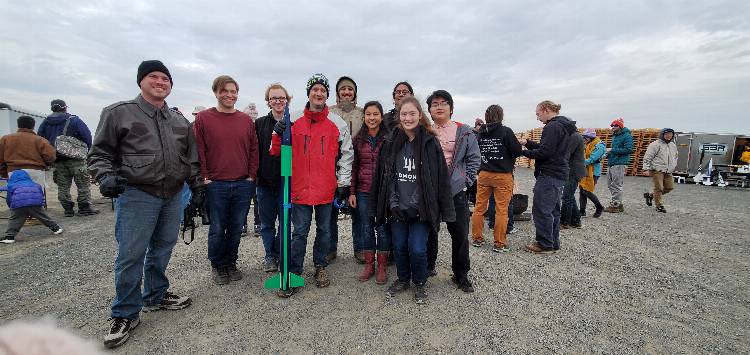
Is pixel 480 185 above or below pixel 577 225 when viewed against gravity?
above

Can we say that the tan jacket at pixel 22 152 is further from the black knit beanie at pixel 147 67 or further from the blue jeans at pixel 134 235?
the black knit beanie at pixel 147 67

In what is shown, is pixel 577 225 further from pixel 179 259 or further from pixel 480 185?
pixel 179 259

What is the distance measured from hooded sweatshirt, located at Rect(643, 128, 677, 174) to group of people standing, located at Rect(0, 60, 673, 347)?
752 centimetres

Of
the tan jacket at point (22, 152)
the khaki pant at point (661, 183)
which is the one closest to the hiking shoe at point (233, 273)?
→ the tan jacket at point (22, 152)

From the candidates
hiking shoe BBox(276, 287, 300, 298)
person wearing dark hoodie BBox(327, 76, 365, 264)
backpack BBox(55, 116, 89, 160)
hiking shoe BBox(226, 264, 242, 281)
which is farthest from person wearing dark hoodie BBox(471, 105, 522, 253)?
backpack BBox(55, 116, 89, 160)

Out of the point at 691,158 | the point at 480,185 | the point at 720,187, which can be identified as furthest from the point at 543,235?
the point at 691,158

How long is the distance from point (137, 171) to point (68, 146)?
655 cm

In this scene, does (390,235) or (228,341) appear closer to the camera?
(228,341)

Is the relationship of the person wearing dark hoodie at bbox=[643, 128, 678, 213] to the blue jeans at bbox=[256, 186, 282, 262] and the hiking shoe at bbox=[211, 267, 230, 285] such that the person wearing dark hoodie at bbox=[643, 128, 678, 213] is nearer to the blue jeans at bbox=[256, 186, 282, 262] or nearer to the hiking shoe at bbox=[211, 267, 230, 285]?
the blue jeans at bbox=[256, 186, 282, 262]

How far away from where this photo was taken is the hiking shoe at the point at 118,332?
2.75 m

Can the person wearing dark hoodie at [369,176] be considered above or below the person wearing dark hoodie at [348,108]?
below

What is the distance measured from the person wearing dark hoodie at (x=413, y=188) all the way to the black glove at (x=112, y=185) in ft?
7.38

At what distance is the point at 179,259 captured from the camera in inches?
194

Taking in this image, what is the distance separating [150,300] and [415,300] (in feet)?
8.76
